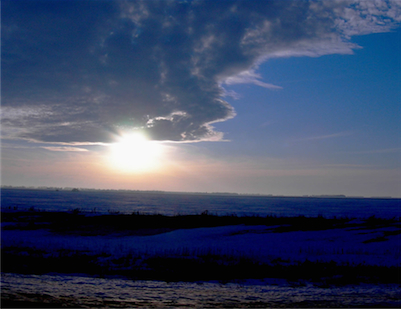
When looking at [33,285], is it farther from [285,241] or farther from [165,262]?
[285,241]

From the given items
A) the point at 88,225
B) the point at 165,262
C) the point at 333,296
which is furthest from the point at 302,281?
the point at 88,225

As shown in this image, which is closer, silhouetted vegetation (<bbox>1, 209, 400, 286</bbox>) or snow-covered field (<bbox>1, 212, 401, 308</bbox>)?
snow-covered field (<bbox>1, 212, 401, 308</bbox>)

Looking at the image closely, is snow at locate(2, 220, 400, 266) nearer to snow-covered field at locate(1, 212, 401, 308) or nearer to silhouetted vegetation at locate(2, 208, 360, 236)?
snow-covered field at locate(1, 212, 401, 308)

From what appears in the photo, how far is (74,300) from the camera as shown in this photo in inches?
367

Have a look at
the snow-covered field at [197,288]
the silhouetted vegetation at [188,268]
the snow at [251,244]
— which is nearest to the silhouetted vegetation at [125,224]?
the snow at [251,244]

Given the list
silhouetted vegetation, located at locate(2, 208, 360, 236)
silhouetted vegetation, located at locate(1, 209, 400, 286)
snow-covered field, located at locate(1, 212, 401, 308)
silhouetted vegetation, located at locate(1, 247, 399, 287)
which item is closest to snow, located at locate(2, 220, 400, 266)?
snow-covered field, located at locate(1, 212, 401, 308)

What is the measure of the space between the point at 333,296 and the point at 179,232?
78.0 feet

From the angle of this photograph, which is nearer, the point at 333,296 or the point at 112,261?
the point at 333,296

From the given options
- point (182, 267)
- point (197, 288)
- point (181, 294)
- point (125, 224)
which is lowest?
point (125, 224)

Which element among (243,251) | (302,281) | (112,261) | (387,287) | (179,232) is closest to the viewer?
(387,287)

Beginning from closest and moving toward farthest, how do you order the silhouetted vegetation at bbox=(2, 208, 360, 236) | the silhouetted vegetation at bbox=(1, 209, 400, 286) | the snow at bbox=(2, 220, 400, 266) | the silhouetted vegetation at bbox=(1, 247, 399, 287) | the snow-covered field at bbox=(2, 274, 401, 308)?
1. the snow-covered field at bbox=(2, 274, 401, 308)
2. the silhouetted vegetation at bbox=(1, 247, 399, 287)
3. the silhouetted vegetation at bbox=(1, 209, 400, 286)
4. the snow at bbox=(2, 220, 400, 266)
5. the silhouetted vegetation at bbox=(2, 208, 360, 236)

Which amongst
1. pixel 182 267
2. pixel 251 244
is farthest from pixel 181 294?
pixel 251 244

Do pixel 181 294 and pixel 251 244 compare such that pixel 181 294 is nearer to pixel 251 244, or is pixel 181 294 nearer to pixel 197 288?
pixel 197 288

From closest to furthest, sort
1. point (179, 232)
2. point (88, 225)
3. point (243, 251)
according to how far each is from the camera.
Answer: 1. point (243, 251)
2. point (179, 232)
3. point (88, 225)
